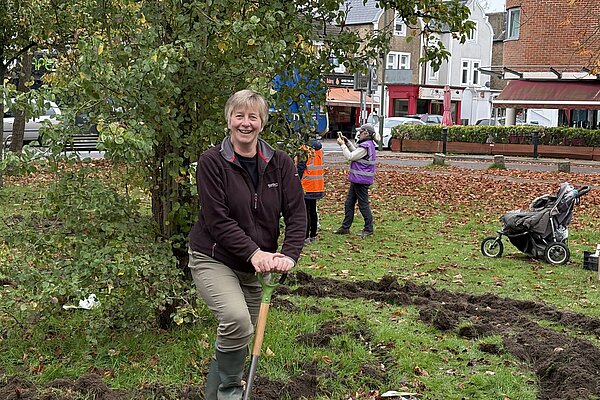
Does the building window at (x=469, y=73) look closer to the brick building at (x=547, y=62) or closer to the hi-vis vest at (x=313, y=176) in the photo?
the brick building at (x=547, y=62)

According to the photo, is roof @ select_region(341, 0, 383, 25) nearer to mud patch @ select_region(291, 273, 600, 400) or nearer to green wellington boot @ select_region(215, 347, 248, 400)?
mud patch @ select_region(291, 273, 600, 400)

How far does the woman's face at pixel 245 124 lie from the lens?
4.55m

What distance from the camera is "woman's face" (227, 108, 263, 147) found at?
455 cm

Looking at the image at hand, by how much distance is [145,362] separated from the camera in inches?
221

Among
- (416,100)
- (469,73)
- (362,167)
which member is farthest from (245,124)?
(469,73)

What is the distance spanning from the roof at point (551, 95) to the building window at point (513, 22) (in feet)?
7.08

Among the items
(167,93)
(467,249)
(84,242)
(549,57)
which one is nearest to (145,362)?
(84,242)

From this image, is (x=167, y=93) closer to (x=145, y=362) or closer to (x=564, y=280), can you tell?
(x=145, y=362)

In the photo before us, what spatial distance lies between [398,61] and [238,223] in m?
60.2

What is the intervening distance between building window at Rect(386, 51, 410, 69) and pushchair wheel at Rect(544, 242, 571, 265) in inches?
2100

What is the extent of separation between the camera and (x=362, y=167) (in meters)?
12.2

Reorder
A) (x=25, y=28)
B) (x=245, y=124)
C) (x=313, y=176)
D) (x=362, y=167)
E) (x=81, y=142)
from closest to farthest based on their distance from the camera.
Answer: (x=245, y=124)
(x=81, y=142)
(x=313, y=176)
(x=362, y=167)
(x=25, y=28)

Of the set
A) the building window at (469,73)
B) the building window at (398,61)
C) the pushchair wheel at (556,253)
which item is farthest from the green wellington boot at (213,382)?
the building window at (469,73)

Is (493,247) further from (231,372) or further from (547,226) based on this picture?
(231,372)
